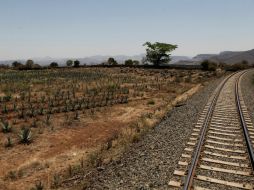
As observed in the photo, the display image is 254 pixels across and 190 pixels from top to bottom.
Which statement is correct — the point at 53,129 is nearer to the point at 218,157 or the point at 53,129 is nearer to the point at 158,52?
the point at 218,157

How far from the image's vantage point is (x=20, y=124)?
16906 mm

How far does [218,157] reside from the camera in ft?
31.3

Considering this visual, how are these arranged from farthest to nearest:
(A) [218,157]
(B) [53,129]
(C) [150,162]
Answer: (B) [53,129] < (A) [218,157] < (C) [150,162]

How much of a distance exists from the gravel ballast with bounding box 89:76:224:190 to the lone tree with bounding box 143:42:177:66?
257 ft

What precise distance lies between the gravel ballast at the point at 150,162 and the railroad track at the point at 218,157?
0.33 meters

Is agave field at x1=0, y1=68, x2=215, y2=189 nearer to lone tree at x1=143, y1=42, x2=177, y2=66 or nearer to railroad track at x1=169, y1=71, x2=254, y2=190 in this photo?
railroad track at x1=169, y1=71, x2=254, y2=190

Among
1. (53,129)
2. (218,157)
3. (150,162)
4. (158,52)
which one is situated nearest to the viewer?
(150,162)

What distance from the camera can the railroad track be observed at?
7758 millimetres

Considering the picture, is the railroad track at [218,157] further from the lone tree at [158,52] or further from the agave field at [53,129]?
the lone tree at [158,52]

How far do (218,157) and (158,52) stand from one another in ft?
272

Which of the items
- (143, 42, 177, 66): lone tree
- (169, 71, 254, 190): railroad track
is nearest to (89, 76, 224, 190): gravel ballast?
(169, 71, 254, 190): railroad track

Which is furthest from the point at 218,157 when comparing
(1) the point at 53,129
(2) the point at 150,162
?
(1) the point at 53,129

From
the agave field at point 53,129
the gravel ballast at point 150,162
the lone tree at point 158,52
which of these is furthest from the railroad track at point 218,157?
the lone tree at point 158,52

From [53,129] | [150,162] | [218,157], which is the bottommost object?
[53,129]
